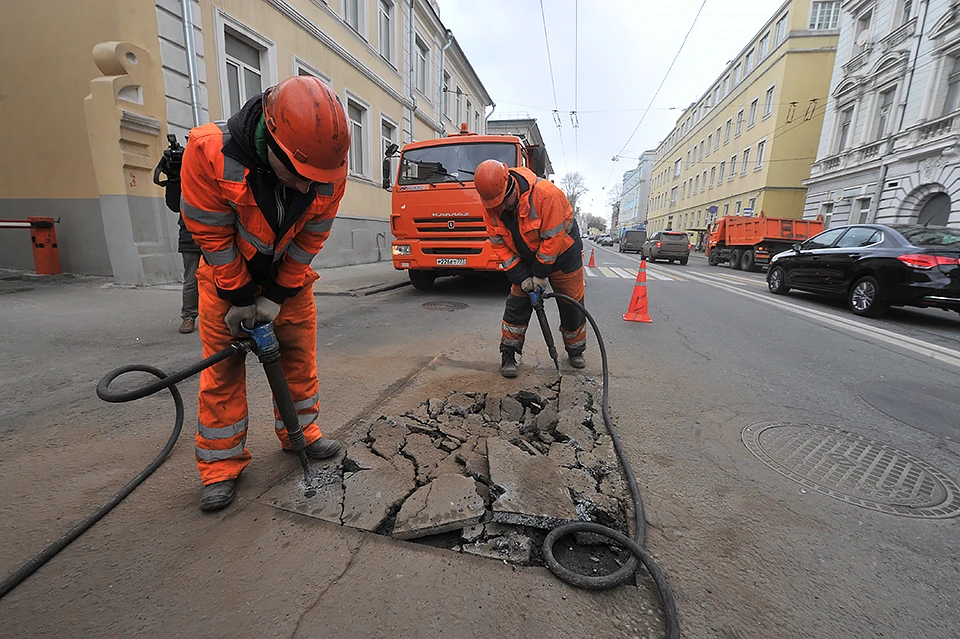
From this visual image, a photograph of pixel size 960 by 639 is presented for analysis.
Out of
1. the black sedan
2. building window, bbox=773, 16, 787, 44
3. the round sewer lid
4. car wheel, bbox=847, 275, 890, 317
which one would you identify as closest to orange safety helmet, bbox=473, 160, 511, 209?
the round sewer lid

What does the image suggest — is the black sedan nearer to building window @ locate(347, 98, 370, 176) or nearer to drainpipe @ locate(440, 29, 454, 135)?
building window @ locate(347, 98, 370, 176)

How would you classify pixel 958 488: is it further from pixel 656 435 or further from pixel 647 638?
pixel 647 638

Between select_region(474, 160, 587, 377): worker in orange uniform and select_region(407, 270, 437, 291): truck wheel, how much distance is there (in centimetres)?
445

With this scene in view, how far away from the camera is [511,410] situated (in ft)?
10.1

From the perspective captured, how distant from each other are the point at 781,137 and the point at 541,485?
33956mm

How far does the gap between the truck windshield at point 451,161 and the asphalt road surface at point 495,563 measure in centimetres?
366

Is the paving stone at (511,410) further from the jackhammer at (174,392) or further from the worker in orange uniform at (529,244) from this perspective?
the jackhammer at (174,392)

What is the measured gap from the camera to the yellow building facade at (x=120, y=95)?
6855 mm

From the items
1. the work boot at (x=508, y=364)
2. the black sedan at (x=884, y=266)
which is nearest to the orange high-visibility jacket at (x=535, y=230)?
the work boot at (x=508, y=364)

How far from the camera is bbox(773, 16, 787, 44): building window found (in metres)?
27.0

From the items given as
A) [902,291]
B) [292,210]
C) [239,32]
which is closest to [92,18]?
[239,32]

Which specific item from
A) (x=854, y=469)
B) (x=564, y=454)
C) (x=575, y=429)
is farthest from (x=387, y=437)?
(x=854, y=469)

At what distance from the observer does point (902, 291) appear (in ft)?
21.4

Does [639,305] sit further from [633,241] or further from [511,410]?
[633,241]
